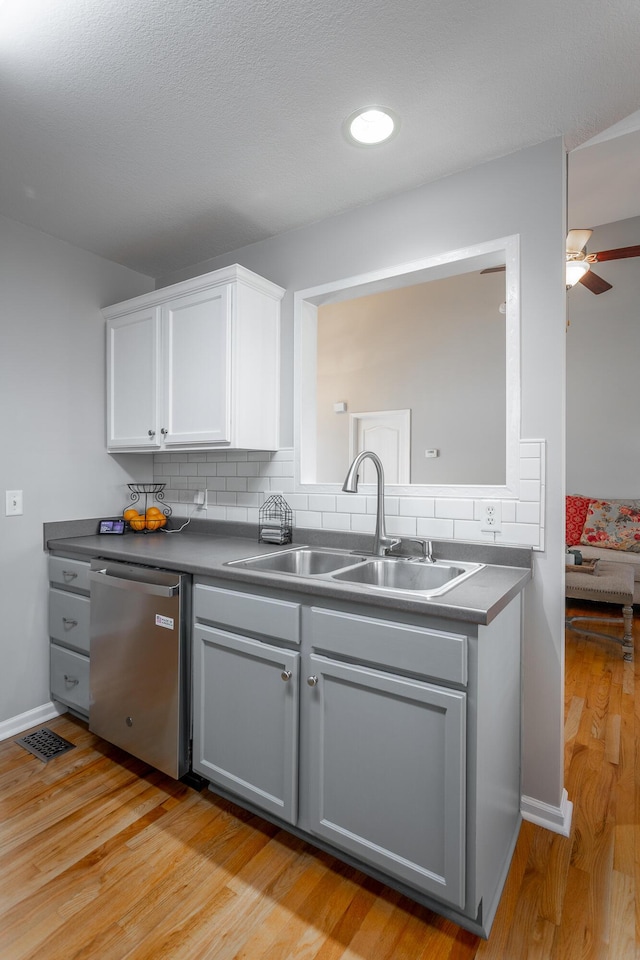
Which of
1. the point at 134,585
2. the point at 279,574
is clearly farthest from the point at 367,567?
the point at 134,585

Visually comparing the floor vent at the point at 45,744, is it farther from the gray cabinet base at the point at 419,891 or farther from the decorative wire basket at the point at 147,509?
the decorative wire basket at the point at 147,509

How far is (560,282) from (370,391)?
4.24 meters

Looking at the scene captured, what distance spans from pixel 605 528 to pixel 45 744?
4.93 m

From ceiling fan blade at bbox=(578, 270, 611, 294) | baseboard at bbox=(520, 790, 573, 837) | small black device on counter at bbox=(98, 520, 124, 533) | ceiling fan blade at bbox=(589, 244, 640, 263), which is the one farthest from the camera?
ceiling fan blade at bbox=(578, 270, 611, 294)

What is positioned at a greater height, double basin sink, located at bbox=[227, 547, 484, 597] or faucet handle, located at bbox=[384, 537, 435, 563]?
faucet handle, located at bbox=[384, 537, 435, 563]

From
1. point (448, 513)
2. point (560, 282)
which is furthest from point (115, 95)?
point (448, 513)

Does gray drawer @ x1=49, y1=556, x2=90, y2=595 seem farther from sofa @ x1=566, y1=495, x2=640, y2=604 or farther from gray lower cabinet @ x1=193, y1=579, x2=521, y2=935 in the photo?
sofa @ x1=566, y1=495, x2=640, y2=604

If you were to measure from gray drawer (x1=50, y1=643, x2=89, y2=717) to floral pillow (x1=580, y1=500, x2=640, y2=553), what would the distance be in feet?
15.0

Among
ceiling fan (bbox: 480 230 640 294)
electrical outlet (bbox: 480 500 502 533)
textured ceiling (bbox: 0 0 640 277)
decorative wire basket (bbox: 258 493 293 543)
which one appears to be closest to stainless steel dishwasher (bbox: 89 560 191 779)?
decorative wire basket (bbox: 258 493 293 543)

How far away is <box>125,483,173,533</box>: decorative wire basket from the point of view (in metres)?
2.84

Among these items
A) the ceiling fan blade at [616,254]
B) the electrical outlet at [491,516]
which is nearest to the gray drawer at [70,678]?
the electrical outlet at [491,516]

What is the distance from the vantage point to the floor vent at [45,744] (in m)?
2.18

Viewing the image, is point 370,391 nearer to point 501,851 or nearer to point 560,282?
point 560,282

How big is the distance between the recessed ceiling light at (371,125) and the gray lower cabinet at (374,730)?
166 cm
